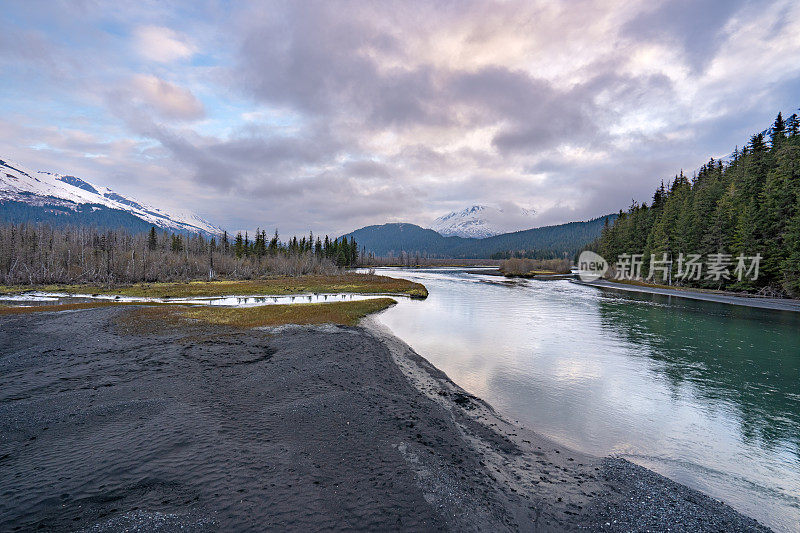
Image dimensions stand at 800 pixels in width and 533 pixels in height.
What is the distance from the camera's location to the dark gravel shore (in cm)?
726

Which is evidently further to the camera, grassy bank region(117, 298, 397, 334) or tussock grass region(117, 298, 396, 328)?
grassy bank region(117, 298, 397, 334)

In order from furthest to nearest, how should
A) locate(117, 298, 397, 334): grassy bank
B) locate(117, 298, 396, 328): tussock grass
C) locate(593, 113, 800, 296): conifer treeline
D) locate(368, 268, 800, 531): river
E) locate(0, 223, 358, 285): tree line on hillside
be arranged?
1. locate(0, 223, 358, 285): tree line on hillside
2. locate(593, 113, 800, 296): conifer treeline
3. locate(117, 298, 397, 334): grassy bank
4. locate(117, 298, 396, 328): tussock grass
5. locate(368, 268, 800, 531): river

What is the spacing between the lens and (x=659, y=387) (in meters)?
17.4

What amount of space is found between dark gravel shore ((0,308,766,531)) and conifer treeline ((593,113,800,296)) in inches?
2379

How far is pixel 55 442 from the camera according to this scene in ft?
32.6

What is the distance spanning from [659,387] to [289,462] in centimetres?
1894

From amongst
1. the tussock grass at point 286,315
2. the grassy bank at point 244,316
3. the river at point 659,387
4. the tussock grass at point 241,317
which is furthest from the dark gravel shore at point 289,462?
the tussock grass at point 286,315

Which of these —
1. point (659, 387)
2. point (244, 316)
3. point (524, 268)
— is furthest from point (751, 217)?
point (524, 268)

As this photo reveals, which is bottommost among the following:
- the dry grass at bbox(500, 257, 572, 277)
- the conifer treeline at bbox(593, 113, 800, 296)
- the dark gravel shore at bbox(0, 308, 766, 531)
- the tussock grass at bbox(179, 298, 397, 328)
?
the tussock grass at bbox(179, 298, 397, 328)

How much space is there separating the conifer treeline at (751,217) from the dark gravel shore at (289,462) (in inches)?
2379

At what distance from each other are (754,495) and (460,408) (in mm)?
8882

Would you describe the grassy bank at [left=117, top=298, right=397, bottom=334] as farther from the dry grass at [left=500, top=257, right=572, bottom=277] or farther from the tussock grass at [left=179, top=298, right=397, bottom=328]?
the dry grass at [left=500, top=257, right=572, bottom=277]

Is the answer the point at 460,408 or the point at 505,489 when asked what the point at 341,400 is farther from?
the point at 505,489

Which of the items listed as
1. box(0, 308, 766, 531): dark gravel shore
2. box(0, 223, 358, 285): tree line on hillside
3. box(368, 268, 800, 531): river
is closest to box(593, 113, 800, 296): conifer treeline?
Answer: box(368, 268, 800, 531): river
